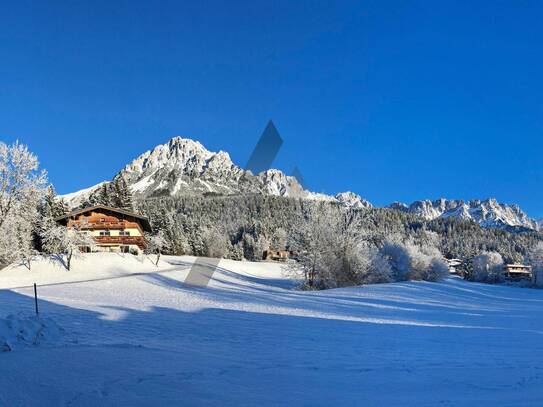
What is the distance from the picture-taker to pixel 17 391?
20.9 ft

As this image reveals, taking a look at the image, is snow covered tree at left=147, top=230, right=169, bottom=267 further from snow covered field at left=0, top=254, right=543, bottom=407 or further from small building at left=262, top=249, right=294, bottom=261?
small building at left=262, top=249, right=294, bottom=261

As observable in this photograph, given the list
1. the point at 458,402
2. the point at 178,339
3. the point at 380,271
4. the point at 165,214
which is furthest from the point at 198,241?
the point at 458,402

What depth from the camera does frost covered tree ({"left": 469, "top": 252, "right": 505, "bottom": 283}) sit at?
306 feet

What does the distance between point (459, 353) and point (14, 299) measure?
20789mm

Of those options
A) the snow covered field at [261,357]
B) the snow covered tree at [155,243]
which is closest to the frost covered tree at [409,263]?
the snow covered field at [261,357]

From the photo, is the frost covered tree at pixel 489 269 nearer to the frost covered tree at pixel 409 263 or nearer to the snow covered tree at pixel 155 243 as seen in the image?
the frost covered tree at pixel 409 263

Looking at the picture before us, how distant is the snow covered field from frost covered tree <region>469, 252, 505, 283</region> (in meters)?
84.1

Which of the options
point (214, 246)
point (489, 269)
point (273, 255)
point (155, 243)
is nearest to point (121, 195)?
point (155, 243)

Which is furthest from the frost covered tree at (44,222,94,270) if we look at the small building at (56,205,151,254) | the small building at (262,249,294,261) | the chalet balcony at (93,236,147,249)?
the small building at (262,249,294,261)

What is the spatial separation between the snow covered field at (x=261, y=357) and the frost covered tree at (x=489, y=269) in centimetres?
8408

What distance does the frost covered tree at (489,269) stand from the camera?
9325 cm

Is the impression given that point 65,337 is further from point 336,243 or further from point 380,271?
point 380,271

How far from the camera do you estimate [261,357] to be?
9930mm

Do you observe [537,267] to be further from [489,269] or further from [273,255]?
[273,255]
